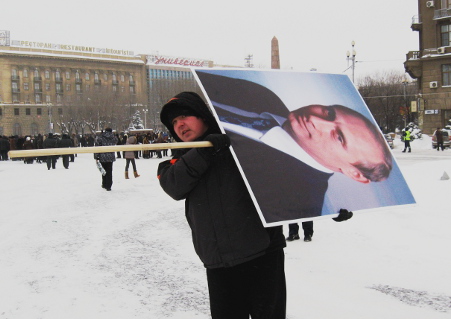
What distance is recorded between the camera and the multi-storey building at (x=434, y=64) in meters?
39.7

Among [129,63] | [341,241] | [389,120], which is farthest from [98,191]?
[129,63]

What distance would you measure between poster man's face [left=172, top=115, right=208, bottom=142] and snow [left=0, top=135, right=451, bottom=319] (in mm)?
1230

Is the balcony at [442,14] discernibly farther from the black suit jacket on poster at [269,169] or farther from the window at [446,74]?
the black suit jacket on poster at [269,169]

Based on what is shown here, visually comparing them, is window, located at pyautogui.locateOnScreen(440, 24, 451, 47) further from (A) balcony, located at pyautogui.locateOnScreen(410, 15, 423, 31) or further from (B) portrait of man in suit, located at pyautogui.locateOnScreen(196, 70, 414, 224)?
(B) portrait of man in suit, located at pyautogui.locateOnScreen(196, 70, 414, 224)

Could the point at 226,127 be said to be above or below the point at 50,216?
above

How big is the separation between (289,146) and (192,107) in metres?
0.61

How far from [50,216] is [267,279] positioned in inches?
304

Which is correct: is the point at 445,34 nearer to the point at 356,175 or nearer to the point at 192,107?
the point at 356,175

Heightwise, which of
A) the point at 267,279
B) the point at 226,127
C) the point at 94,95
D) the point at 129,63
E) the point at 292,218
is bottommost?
the point at 267,279

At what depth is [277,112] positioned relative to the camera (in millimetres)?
2762

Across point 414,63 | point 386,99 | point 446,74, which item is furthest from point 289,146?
point 386,99

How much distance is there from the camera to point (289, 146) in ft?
8.83

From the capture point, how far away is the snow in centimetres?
424

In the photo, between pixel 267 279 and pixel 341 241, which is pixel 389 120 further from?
pixel 267 279
